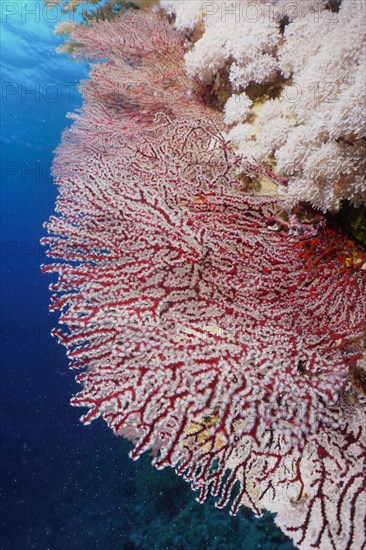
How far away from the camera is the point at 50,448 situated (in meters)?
17.0

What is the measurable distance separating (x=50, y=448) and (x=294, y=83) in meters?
18.6

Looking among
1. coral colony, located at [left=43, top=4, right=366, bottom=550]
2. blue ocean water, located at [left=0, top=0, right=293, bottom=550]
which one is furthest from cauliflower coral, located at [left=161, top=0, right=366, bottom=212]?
blue ocean water, located at [left=0, top=0, right=293, bottom=550]

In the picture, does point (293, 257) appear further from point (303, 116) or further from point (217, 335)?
point (303, 116)

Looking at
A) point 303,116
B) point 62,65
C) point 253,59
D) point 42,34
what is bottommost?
point 303,116

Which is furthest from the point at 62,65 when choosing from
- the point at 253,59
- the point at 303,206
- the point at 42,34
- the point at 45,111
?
the point at 303,206

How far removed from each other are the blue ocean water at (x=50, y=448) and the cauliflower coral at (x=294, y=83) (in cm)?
434

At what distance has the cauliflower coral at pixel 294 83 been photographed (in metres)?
2.32

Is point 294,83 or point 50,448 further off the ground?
point 50,448

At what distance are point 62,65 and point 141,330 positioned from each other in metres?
24.0

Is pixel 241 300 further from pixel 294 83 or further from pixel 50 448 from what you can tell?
pixel 50 448

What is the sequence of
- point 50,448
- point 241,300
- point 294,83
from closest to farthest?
point 241,300, point 294,83, point 50,448

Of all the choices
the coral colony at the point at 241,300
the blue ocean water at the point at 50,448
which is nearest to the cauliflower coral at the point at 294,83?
the coral colony at the point at 241,300

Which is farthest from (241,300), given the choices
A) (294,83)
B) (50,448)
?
(50,448)

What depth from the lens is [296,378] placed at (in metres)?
1.91
